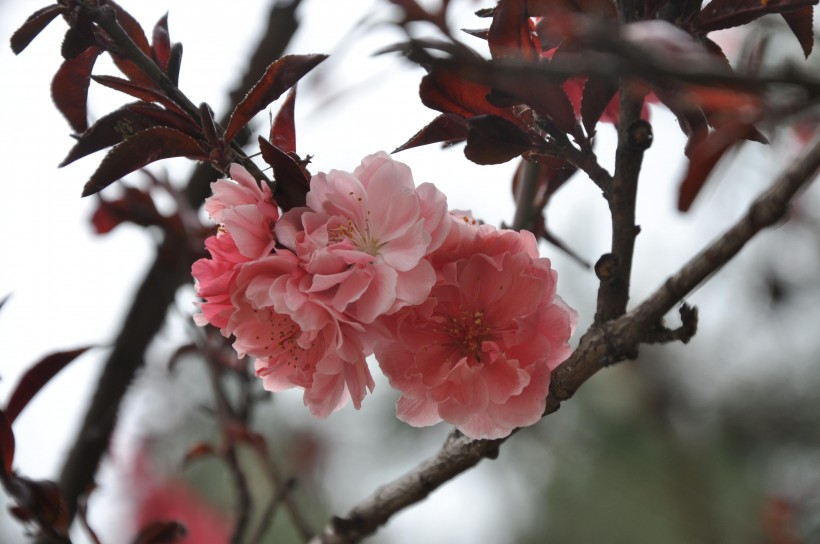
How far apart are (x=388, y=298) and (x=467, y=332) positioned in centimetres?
9

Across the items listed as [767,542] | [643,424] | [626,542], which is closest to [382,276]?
[767,542]

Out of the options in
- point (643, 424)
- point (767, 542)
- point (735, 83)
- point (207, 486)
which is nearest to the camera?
point (735, 83)

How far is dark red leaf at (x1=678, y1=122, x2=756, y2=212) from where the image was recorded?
1.08 feet

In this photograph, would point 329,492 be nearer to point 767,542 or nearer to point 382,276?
point 767,542

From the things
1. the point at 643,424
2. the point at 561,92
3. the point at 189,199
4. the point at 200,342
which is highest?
the point at 189,199

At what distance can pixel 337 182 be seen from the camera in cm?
48

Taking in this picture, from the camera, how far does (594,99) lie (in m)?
0.49

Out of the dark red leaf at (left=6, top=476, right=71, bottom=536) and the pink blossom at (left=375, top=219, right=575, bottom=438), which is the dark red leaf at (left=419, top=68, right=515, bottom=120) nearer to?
the pink blossom at (left=375, top=219, right=575, bottom=438)

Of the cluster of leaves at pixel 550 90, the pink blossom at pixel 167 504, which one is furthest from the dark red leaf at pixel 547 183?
the pink blossom at pixel 167 504

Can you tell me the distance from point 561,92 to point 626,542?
2837mm

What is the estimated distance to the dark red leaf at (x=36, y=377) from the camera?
65 centimetres

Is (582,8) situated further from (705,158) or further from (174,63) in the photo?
(174,63)

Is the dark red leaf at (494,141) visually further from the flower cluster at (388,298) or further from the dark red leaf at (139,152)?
the dark red leaf at (139,152)

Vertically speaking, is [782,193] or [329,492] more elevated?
[329,492]
